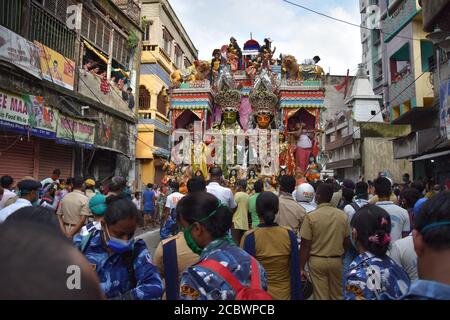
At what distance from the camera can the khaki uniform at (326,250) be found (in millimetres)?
3885

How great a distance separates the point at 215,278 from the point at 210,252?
23 cm

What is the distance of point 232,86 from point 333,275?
1346 cm

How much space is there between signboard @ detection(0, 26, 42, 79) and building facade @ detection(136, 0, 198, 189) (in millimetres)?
10545

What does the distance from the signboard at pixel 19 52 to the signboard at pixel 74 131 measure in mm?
1734

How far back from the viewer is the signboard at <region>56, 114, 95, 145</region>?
11922 mm

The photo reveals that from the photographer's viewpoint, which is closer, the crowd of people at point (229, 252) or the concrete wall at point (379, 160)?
the crowd of people at point (229, 252)

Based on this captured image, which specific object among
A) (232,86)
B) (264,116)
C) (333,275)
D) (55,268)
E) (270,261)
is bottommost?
(333,275)

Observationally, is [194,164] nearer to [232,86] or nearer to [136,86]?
[232,86]

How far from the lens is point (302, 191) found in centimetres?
543

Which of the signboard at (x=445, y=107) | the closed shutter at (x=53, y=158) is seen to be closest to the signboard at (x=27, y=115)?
the closed shutter at (x=53, y=158)

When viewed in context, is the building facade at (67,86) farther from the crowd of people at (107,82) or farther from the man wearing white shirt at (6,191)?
the man wearing white shirt at (6,191)

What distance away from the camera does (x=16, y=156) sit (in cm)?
1090

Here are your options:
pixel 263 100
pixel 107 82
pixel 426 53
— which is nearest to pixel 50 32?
pixel 107 82
